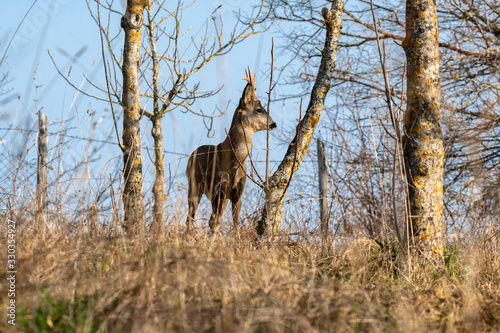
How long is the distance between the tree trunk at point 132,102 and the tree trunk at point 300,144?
139 centimetres

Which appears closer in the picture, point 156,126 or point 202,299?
point 202,299

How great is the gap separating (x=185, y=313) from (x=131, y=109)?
→ 12.2 ft

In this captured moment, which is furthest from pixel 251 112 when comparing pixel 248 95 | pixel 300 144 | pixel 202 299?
pixel 202 299

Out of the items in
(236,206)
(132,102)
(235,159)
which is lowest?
(236,206)

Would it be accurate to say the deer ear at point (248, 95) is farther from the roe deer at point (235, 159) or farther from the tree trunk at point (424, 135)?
the tree trunk at point (424, 135)

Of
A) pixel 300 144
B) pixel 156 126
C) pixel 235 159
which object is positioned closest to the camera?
pixel 300 144

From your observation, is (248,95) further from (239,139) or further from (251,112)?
(239,139)

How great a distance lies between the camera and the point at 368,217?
676 cm

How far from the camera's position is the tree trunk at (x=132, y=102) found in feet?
18.5

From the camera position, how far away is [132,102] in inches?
227

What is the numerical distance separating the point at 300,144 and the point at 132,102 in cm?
186

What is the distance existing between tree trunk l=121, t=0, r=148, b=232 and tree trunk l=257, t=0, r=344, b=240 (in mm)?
1395

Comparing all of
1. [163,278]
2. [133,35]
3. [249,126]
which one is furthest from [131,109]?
[163,278]

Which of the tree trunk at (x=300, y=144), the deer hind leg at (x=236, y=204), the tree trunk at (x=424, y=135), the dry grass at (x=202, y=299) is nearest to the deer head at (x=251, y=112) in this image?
the deer hind leg at (x=236, y=204)
